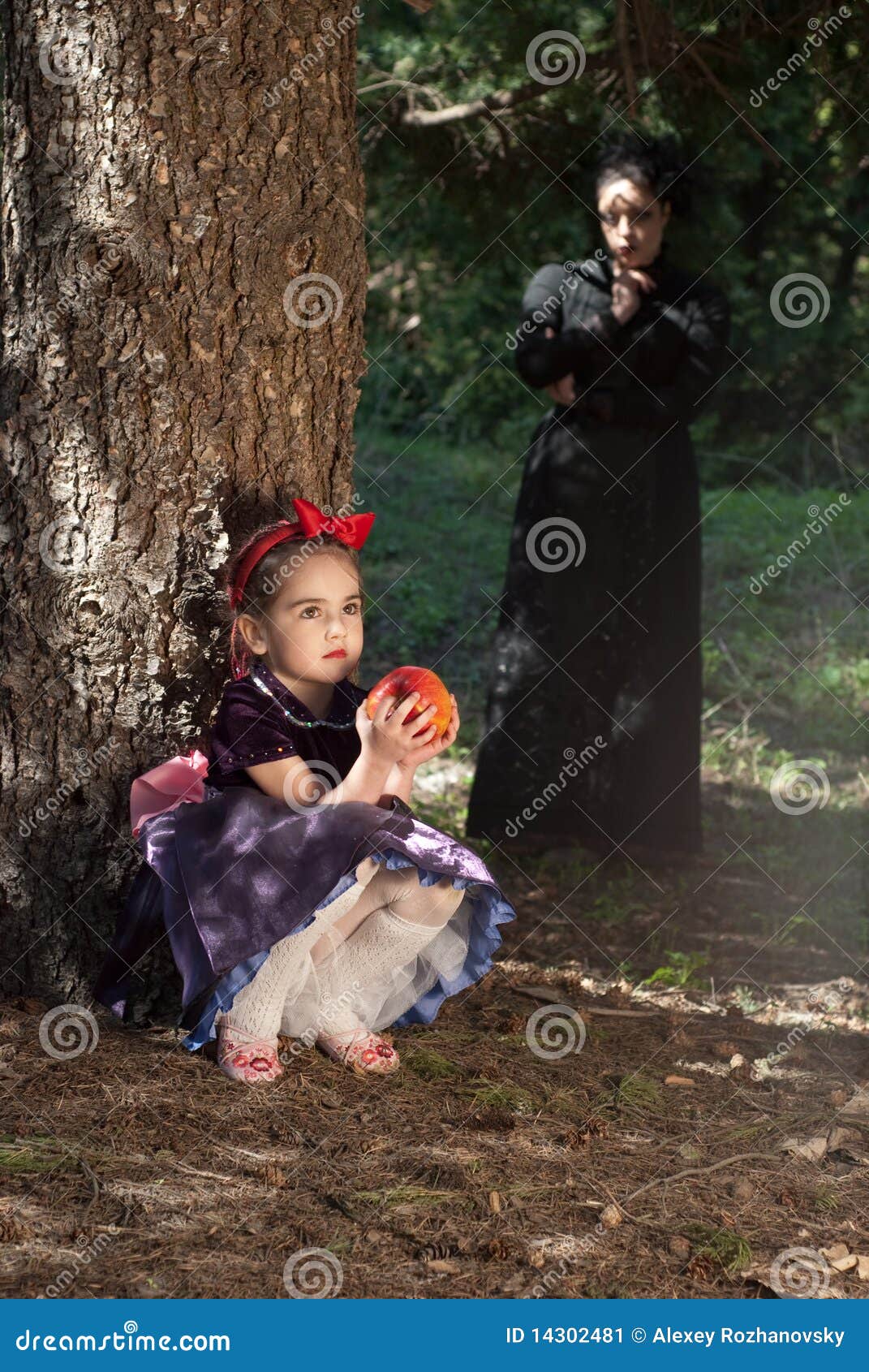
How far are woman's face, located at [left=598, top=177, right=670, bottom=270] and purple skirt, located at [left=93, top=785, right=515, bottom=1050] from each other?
8.71 ft

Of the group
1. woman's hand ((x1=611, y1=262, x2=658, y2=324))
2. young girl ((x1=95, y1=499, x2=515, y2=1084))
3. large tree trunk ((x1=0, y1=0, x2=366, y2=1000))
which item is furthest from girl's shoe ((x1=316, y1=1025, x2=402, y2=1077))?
woman's hand ((x1=611, y1=262, x2=658, y2=324))

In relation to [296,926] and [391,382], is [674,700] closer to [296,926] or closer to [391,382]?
[296,926]

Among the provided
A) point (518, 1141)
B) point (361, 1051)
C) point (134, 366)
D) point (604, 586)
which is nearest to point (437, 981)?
point (361, 1051)

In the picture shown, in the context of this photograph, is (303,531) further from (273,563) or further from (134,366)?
(134,366)

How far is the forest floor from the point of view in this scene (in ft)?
7.23

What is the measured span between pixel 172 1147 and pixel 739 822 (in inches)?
142

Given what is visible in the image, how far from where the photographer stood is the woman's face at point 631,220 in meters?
4.53

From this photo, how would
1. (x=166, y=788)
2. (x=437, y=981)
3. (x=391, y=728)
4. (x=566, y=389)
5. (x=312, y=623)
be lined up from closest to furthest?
(x=391, y=728), (x=312, y=623), (x=166, y=788), (x=437, y=981), (x=566, y=389)

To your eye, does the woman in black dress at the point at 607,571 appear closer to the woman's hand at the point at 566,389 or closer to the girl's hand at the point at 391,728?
the woman's hand at the point at 566,389

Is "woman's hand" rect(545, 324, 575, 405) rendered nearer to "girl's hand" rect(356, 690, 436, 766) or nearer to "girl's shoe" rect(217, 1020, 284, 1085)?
"girl's hand" rect(356, 690, 436, 766)

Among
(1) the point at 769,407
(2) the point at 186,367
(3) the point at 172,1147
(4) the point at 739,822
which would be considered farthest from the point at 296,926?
(1) the point at 769,407

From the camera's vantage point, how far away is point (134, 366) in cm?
293

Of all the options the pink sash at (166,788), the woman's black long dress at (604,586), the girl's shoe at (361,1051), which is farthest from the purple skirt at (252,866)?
the woman's black long dress at (604,586)

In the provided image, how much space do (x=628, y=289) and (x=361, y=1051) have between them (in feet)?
9.69
